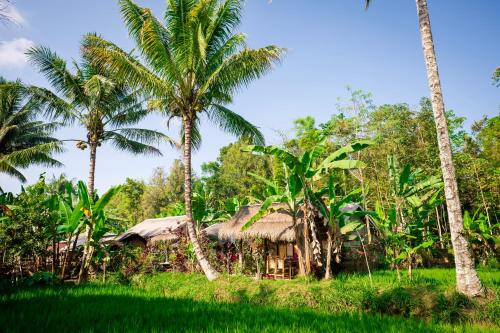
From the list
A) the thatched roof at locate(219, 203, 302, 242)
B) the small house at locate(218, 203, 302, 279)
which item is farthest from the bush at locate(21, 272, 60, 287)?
the thatched roof at locate(219, 203, 302, 242)

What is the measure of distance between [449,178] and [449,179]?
0.07ft

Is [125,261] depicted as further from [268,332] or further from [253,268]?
[268,332]

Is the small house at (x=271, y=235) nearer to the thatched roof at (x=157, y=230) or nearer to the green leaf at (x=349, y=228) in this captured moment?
the green leaf at (x=349, y=228)

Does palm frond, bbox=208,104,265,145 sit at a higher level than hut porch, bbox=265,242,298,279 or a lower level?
higher

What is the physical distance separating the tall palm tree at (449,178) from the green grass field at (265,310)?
357mm

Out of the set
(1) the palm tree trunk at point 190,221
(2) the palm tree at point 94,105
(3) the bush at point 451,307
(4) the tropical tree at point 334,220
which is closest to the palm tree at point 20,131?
(2) the palm tree at point 94,105

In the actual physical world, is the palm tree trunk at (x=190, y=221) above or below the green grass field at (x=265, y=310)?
above

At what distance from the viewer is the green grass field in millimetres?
4742

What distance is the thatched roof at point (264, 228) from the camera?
12039mm

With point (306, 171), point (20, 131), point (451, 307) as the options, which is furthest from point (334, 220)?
point (20, 131)

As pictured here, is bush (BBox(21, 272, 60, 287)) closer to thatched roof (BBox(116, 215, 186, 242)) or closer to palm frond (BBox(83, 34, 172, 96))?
palm frond (BBox(83, 34, 172, 96))

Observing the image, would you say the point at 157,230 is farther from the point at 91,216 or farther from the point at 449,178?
the point at 449,178

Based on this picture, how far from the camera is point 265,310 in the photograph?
20.5 feet

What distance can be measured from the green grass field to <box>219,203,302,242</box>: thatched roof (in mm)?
3110
